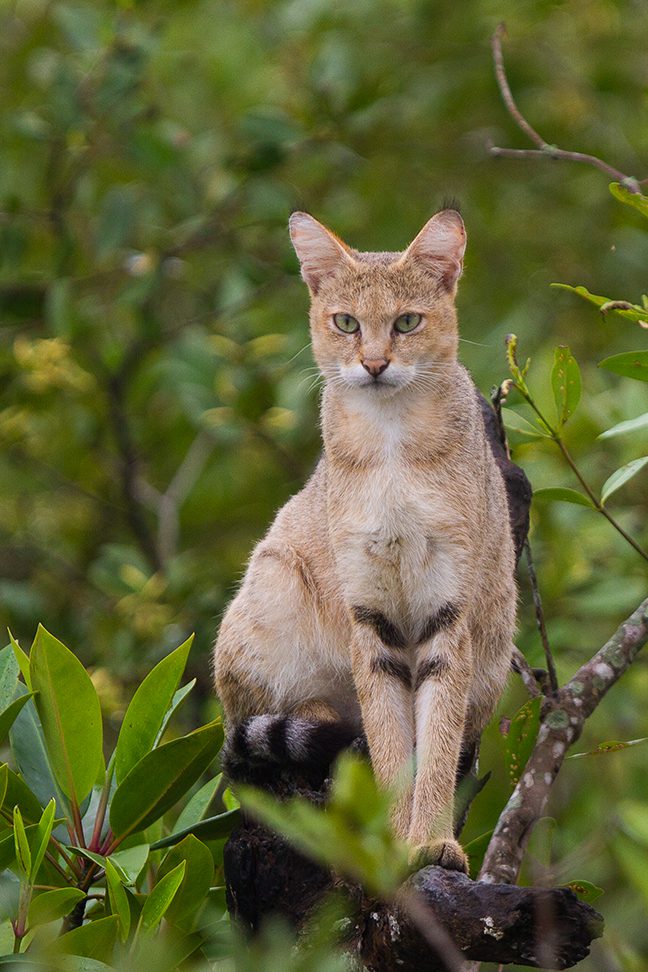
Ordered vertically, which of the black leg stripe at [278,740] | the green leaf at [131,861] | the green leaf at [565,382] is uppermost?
the green leaf at [565,382]

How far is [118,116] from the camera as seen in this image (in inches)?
319

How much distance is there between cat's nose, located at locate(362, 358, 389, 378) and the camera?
4.65 meters

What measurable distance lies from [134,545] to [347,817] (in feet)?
23.2

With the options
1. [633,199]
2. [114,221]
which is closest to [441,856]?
[633,199]

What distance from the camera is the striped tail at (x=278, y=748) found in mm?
4328

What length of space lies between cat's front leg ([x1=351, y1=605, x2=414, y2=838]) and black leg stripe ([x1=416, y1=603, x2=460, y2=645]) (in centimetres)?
11

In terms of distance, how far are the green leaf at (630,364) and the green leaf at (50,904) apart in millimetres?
2048

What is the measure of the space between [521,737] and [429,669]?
44 centimetres

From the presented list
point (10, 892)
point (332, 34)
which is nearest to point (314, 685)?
point (10, 892)

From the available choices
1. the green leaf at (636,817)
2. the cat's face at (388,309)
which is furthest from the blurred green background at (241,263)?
the green leaf at (636,817)

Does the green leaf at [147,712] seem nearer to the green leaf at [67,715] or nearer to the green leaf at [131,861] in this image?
the green leaf at [67,715]

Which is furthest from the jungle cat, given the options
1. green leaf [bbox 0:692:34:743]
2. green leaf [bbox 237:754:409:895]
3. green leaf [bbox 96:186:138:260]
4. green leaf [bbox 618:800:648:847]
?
green leaf [bbox 96:186:138:260]

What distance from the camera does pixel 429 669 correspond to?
4594 millimetres

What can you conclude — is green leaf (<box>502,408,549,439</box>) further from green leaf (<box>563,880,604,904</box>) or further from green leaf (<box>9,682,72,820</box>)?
green leaf (<box>9,682,72,820</box>)
